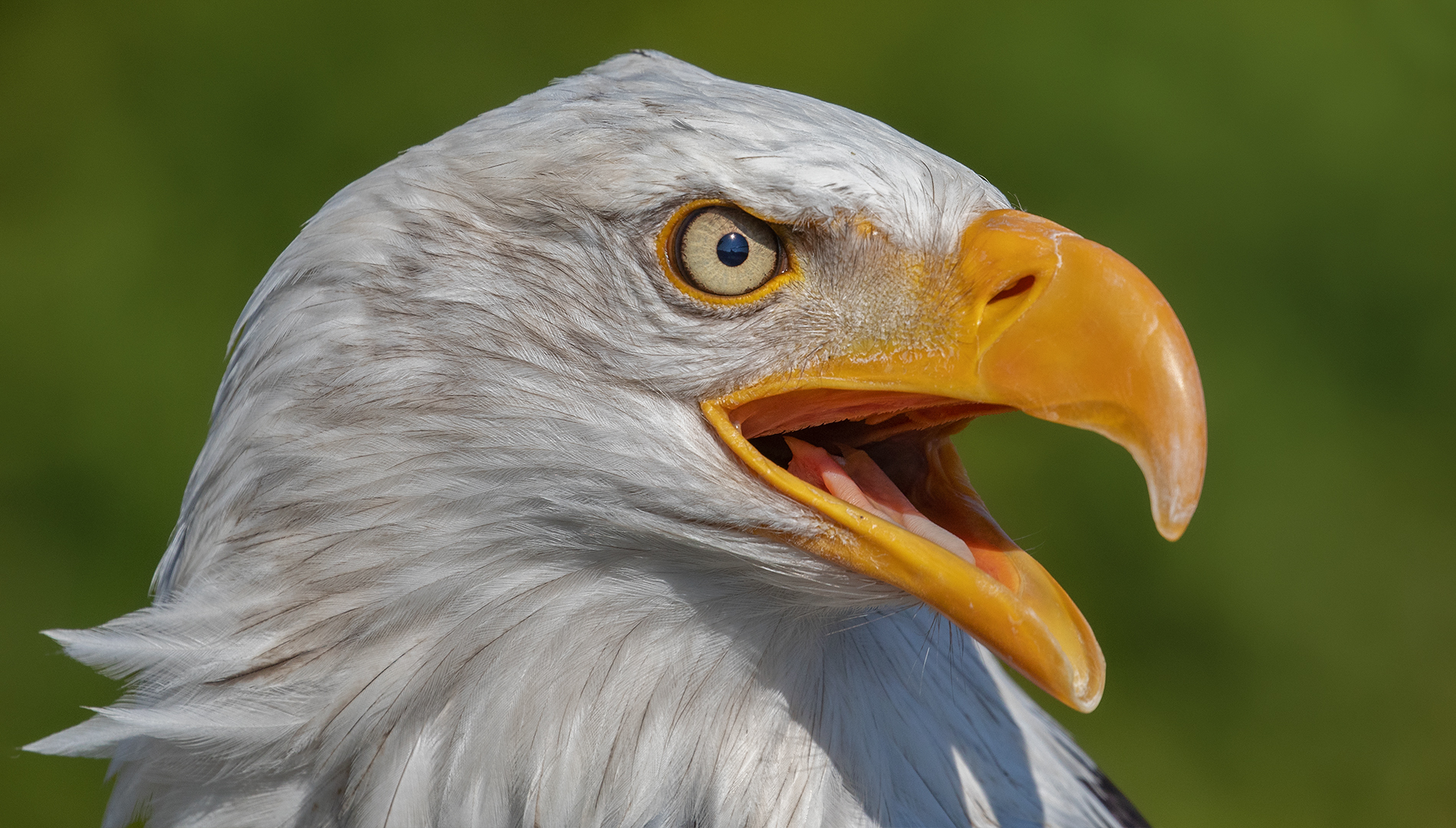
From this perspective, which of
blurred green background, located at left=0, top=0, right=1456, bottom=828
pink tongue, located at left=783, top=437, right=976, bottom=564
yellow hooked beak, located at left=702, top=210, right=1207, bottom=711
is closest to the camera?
yellow hooked beak, located at left=702, top=210, right=1207, bottom=711

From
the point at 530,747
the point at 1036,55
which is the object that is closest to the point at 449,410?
the point at 530,747

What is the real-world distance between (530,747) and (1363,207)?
16.1 feet

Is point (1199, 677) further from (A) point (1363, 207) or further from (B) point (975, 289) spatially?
(B) point (975, 289)

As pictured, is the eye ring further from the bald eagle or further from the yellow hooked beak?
the yellow hooked beak

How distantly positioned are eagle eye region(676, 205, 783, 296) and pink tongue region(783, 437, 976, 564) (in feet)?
0.76

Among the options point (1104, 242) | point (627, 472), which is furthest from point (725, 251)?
point (1104, 242)

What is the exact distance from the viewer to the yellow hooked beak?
1454mm

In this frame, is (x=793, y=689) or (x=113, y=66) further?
(x=113, y=66)

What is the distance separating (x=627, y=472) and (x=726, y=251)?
29cm

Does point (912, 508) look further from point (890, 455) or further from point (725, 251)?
point (725, 251)

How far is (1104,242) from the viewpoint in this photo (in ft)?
16.5

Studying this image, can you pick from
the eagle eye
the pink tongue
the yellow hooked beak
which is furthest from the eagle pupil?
the pink tongue

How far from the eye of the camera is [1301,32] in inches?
220

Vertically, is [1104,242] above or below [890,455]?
above
